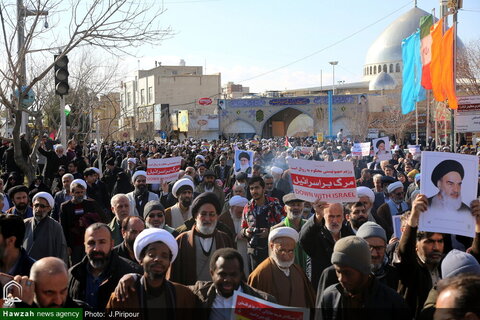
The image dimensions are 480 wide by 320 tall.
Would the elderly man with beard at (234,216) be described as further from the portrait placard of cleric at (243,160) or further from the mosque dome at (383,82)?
the mosque dome at (383,82)

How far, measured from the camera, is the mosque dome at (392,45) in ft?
322

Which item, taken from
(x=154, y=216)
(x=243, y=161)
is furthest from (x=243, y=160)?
(x=154, y=216)

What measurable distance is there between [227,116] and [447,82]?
5666 cm

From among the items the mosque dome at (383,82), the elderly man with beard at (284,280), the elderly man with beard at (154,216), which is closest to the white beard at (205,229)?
the elderly man with beard at (154,216)

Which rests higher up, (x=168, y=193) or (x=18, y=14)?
(x=18, y=14)

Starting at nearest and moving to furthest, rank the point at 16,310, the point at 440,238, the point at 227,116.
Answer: the point at 16,310, the point at 440,238, the point at 227,116

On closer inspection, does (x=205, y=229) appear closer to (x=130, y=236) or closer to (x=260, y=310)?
(x=130, y=236)

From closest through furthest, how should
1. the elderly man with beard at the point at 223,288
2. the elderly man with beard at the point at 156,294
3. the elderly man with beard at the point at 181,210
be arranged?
1. the elderly man with beard at the point at 156,294
2. the elderly man with beard at the point at 223,288
3. the elderly man with beard at the point at 181,210

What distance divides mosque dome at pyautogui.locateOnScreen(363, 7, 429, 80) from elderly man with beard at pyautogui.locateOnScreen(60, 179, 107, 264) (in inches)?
3650

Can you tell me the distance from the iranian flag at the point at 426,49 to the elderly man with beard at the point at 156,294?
637 inches

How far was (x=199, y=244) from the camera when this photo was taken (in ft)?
19.5

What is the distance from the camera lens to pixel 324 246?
5777mm

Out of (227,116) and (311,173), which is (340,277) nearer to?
(311,173)

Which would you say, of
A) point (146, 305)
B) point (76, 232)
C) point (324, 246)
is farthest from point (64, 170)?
point (146, 305)
